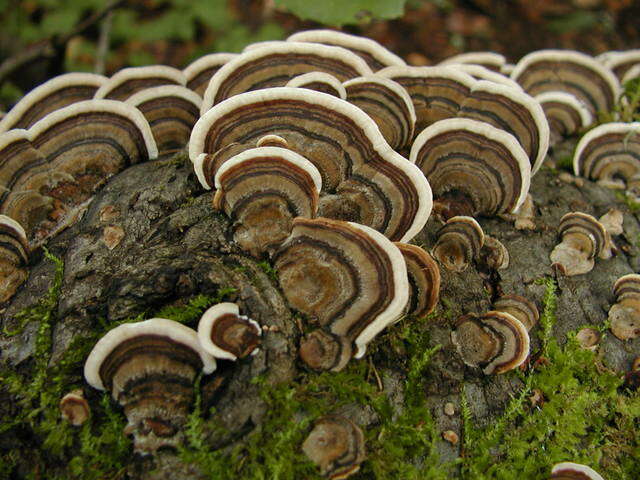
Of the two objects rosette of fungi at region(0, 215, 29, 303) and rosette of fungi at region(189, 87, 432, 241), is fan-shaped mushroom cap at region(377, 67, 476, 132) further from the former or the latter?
rosette of fungi at region(0, 215, 29, 303)

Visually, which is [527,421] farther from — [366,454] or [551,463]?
[366,454]

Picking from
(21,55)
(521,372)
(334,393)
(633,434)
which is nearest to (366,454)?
(334,393)

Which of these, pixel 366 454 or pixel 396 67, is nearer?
pixel 366 454

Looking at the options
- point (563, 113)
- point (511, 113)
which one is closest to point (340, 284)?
point (511, 113)

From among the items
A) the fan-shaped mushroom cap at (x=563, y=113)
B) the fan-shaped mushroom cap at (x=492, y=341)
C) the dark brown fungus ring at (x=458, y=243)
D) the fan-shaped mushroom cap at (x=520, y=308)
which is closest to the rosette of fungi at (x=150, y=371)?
the fan-shaped mushroom cap at (x=492, y=341)

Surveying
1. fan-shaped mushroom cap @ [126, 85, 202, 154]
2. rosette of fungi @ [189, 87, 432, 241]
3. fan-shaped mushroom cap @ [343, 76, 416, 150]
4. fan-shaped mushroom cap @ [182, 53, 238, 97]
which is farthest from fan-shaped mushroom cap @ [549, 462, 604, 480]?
fan-shaped mushroom cap @ [182, 53, 238, 97]

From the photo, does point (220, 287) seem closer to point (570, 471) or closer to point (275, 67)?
point (275, 67)
